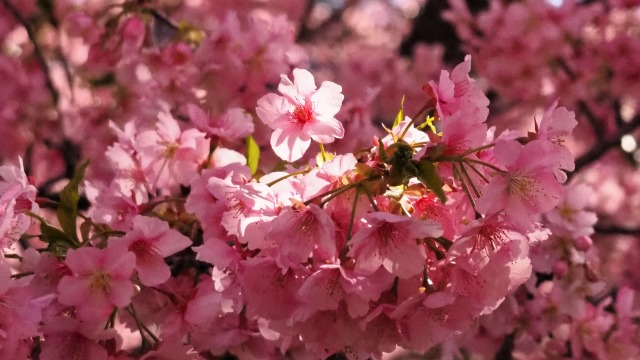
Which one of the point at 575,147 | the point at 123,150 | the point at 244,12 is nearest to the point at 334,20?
the point at 244,12

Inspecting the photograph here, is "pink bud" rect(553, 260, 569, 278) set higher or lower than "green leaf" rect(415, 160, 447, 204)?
lower

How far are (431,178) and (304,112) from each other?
29 cm

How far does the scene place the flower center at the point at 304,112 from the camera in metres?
1.28

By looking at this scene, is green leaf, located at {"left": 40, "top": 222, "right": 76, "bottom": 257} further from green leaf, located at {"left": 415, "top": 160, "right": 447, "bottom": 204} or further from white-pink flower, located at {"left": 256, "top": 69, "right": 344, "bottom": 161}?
green leaf, located at {"left": 415, "top": 160, "right": 447, "bottom": 204}

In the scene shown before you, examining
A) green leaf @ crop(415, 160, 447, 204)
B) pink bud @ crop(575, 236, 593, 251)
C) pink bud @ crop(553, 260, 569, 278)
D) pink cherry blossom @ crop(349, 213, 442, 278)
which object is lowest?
pink bud @ crop(553, 260, 569, 278)

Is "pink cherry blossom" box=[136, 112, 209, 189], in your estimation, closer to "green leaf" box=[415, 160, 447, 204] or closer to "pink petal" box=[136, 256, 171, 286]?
"pink petal" box=[136, 256, 171, 286]

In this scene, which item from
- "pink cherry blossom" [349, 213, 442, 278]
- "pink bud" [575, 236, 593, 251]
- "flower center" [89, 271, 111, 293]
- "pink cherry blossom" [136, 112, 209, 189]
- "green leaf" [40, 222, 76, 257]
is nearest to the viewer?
"pink cherry blossom" [349, 213, 442, 278]

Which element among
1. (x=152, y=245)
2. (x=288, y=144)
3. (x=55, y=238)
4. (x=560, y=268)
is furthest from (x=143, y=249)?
(x=560, y=268)

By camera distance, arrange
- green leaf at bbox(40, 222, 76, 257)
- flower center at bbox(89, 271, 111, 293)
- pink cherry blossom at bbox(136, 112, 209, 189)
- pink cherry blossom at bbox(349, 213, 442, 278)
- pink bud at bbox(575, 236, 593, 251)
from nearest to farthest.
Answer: pink cherry blossom at bbox(349, 213, 442, 278)
flower center at bbox(89, 271, 111, 293)
green leaf at bbox(40, 222, 76, 257)
pink cherry blossom at bbox(136, 112, 209, 189)
pink bud at bbox(575, 236, 593, 251)

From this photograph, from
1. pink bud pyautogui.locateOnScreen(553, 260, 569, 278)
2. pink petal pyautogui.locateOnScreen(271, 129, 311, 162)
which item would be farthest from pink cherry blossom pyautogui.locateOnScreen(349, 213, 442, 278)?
pink bud pyautogui.locateOnScreen(553, 260, 569, 278)

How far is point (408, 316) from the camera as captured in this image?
1167 mm

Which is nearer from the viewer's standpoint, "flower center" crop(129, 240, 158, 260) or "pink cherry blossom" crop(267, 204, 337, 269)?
"pink cherry blossom" crop(267, 204, 337, 269)

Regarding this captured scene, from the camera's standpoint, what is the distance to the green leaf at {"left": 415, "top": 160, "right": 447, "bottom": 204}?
1094mm

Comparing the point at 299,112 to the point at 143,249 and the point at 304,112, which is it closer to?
the point at 304,112
